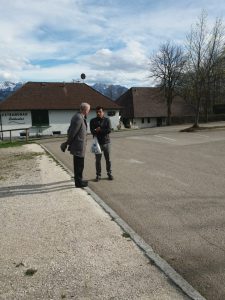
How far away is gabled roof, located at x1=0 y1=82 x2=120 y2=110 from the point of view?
4479 cm

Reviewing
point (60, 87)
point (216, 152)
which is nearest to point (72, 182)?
point (216, 152)

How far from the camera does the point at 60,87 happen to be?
161ft

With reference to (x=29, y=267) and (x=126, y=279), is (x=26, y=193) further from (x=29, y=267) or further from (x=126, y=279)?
(x=126, y=279)

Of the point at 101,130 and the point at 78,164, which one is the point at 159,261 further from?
the point at 101,130

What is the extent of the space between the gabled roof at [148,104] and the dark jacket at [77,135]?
162 ft

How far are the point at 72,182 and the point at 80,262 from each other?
5.38 m

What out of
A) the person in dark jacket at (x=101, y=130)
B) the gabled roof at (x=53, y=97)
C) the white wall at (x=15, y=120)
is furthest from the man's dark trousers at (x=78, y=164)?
the gabled roof at (x=53, y=97)

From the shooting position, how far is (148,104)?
60.8m

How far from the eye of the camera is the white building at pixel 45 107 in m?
44.0

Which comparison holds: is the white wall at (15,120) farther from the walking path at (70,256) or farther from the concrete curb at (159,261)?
Answer: the concrete curb at (159,261)

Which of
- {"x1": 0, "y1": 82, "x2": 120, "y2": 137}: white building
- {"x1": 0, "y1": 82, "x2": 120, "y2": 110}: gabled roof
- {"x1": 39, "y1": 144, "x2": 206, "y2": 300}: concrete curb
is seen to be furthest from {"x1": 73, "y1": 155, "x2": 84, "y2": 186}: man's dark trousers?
{"x1": 0, "y1": 82, "x2": 120, "y2": 110}: gabled roof

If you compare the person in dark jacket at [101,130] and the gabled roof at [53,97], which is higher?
the gabled roof at [53,97]

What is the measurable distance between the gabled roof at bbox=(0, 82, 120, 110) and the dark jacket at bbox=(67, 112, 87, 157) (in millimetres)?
36367

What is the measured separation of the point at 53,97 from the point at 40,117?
3.35 meters
